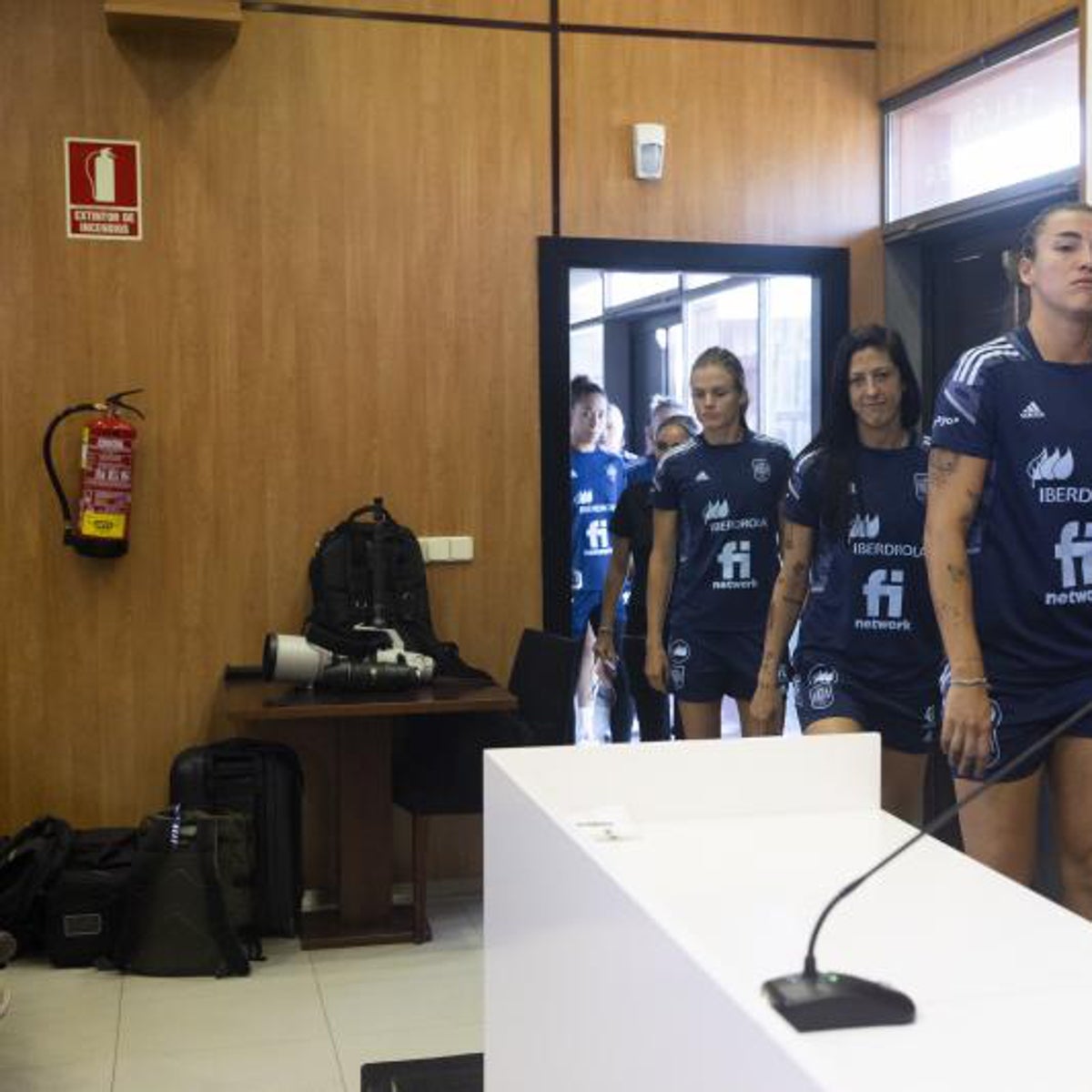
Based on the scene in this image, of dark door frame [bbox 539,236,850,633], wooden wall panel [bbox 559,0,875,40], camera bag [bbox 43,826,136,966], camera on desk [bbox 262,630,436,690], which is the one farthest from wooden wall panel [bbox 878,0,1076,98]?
camera bag [bbox 43,826,136,966]

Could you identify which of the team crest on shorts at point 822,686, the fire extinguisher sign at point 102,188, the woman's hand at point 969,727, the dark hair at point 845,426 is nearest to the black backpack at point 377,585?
the fire extinguisher sign at point 102,188

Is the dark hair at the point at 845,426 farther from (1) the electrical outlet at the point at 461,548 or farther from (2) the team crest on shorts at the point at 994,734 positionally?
(1) the electrical outlet at the point at 461,548

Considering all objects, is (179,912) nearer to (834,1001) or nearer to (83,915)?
(83,915)

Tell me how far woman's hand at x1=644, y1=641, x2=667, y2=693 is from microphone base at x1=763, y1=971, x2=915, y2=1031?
3.15 metres

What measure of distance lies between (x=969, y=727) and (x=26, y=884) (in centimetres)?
266

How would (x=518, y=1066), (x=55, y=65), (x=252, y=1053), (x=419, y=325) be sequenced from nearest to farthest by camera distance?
(x=518, y=1066) → (x=252, y=1053) → (x=55, y=65) → (x=419, y=325)

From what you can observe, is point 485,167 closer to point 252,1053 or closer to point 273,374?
point 273,374

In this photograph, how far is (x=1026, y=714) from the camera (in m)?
2.91

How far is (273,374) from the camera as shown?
471 cm

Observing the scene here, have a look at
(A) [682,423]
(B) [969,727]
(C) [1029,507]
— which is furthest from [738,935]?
(A) [682,423]

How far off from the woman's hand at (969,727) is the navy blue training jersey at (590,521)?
2750mm

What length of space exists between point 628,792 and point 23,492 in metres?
2.91

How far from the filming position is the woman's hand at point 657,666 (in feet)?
14.8

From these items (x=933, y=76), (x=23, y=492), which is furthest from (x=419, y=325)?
(x=933, y=76)
